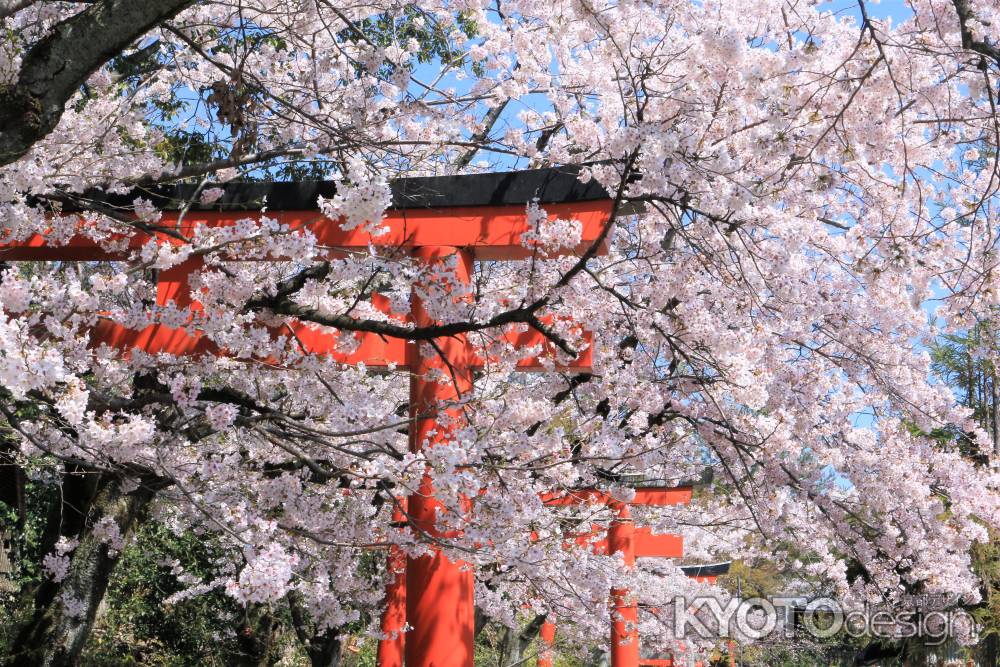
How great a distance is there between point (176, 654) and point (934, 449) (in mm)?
7503

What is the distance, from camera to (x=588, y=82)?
5.91 metres

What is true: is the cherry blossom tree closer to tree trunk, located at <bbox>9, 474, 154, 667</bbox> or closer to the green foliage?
tree trunk, located at <bbox>9, 474, 154, 667</bbox>

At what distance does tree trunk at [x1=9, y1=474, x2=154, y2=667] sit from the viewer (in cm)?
553

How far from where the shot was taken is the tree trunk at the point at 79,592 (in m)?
5.53

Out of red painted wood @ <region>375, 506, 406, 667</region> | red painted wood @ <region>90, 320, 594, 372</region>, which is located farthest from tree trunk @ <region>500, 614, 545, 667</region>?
red painted wood @ <region>90, 320, 594, 372</region>

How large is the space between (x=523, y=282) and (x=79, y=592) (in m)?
3.33

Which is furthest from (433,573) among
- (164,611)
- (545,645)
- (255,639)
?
(545,645)

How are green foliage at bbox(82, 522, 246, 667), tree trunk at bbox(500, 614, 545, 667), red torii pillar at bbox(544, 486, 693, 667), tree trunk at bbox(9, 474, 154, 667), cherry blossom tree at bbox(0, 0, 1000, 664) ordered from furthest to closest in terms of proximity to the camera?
tree trunk at bbox(500, 614, 545, 667) < green foliage at bbox(82, 522, 246, 667) < red torii pillar at bbox(544, 486, 693, 667) < tree trunk at bbox(9, 474, 154, 667) < cherry blossom tree at bbox(0, 0, 1000, 664)

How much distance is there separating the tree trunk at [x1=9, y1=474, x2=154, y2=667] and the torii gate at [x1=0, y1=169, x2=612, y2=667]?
1107 mm

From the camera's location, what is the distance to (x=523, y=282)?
5402 mm

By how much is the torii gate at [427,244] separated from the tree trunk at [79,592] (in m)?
1.11

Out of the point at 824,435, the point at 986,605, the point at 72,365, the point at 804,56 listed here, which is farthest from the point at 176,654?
the point at 986,605

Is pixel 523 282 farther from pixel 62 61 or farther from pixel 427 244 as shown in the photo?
pixel 62 61

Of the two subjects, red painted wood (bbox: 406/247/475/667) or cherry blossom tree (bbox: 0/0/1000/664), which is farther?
red painted wood (bbox: 406/247/475/667)
